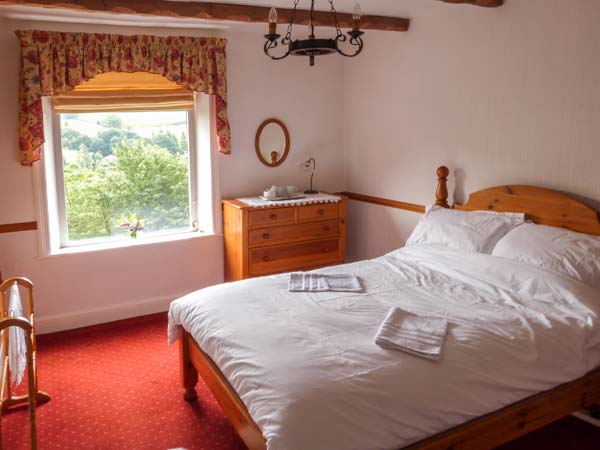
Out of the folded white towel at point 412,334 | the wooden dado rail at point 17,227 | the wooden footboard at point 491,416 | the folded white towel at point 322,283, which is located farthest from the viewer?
the wooden dado rail at point 17,227

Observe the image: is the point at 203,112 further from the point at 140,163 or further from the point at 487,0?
the point at 487,0

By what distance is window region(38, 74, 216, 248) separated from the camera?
401cm

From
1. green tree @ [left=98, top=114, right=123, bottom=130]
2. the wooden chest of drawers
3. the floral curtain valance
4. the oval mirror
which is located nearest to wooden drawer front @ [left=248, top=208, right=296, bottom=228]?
the wooden chest of drawers

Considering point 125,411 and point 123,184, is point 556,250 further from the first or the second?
point 123,184

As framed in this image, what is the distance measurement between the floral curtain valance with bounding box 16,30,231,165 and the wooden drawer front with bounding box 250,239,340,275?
132 cm

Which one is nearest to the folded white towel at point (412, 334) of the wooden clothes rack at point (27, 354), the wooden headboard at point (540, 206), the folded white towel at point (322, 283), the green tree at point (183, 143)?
the folded white towel at point (322, 283)

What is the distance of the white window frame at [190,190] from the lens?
3836 millimetres

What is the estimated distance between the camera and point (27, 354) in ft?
6.24

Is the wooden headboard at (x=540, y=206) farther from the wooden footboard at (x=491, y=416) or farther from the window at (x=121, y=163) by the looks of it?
the window at (x=121, y=163)

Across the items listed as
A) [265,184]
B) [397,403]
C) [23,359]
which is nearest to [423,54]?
[265,184]

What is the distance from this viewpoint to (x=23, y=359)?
249 centimetres

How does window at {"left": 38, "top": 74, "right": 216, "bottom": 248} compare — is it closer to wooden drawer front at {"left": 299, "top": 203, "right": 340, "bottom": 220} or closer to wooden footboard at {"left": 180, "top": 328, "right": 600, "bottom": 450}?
wooden drawer front at {"left": 299, "top": 203, "right": 340, "bottom": 220}

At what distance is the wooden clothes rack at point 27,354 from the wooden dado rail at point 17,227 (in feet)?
3.74

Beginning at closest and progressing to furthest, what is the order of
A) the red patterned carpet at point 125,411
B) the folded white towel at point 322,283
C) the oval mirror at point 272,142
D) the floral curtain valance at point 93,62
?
the red patterned carpet at point 125,411 → the folded white towel at point 322,283 → the floral curtain valance at point 93,62 → the oval mirror at point 272,142
